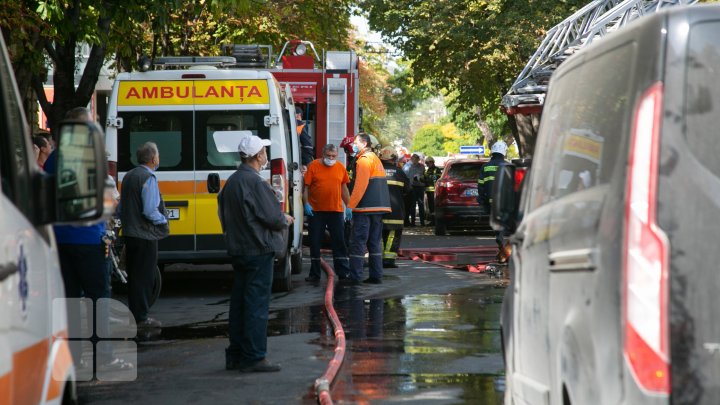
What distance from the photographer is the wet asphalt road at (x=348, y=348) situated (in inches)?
330

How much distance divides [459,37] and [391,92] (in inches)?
1345

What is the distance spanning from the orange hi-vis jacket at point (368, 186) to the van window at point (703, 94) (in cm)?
1197

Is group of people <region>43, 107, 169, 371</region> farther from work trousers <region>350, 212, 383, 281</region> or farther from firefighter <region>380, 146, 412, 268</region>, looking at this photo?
firefighter <region>380, 146, 412, 268</region>

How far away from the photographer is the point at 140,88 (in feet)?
47.1

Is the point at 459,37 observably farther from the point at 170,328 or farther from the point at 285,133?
the point at 170,328

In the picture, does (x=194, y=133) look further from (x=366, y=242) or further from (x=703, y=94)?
(x=703, y=94)

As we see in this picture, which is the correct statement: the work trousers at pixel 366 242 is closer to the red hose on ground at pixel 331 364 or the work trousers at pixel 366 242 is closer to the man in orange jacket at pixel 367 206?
the man in orange jacket at pixel 367 206

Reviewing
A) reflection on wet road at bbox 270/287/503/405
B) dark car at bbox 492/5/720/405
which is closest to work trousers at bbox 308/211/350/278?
reflection on wet road at bbox 270/287/503/405

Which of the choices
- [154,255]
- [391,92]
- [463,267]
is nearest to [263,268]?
[154,255]

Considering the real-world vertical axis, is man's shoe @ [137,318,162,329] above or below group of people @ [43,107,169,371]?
below

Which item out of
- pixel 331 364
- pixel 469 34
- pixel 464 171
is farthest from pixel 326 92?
pixel 469 34

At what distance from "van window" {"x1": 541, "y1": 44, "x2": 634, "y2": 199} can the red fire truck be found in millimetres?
14995

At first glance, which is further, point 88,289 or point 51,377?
point 88,289

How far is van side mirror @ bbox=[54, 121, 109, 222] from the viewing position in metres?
3.82
